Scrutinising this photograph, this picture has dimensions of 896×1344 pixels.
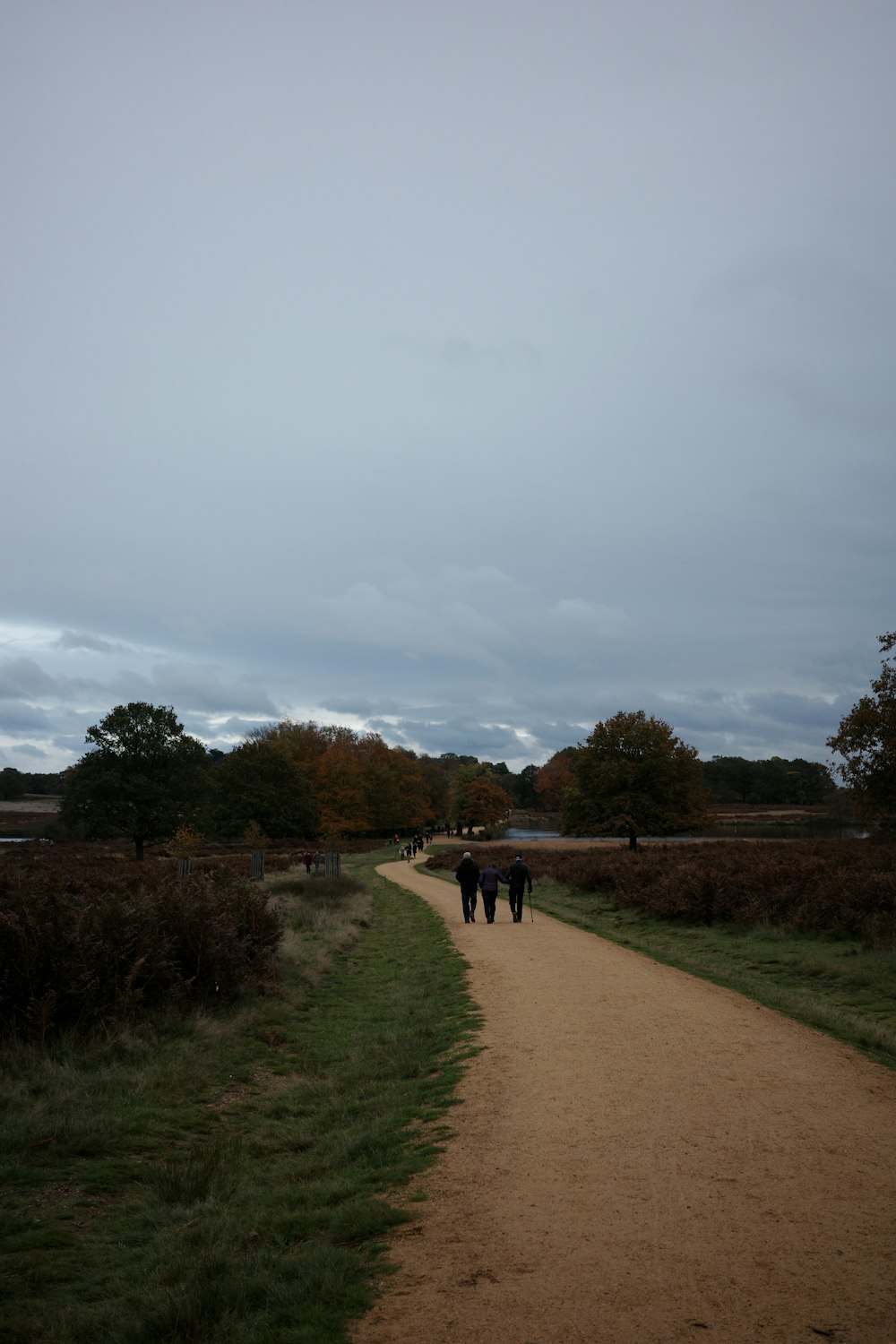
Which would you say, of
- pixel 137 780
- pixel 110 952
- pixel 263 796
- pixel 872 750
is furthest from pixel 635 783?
pixel 110 952

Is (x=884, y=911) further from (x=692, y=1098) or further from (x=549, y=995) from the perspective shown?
(x=692, y=1098)

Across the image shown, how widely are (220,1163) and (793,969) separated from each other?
1086cm

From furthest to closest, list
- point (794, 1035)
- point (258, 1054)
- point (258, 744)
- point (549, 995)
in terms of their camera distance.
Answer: point (258, 744)
point (549, 995)
point (258, 1054)
point (794, 1035)

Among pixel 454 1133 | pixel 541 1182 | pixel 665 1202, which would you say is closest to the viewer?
pixel 665 1202

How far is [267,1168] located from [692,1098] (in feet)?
12.0

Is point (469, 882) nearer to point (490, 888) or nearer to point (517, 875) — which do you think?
point (490, 888)

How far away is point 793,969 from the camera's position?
1480cm

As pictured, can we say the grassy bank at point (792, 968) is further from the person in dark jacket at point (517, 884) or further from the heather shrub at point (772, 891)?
the person in dark jacket at point (517, 884)

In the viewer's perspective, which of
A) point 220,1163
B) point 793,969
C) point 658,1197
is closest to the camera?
point 658,1197

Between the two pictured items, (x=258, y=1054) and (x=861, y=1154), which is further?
(x=258, y=1054)

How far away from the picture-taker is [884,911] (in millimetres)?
16312

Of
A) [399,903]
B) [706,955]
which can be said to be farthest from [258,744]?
[706,955]

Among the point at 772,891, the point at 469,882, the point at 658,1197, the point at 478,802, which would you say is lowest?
the point at 658,1197

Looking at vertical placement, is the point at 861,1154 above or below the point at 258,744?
below
